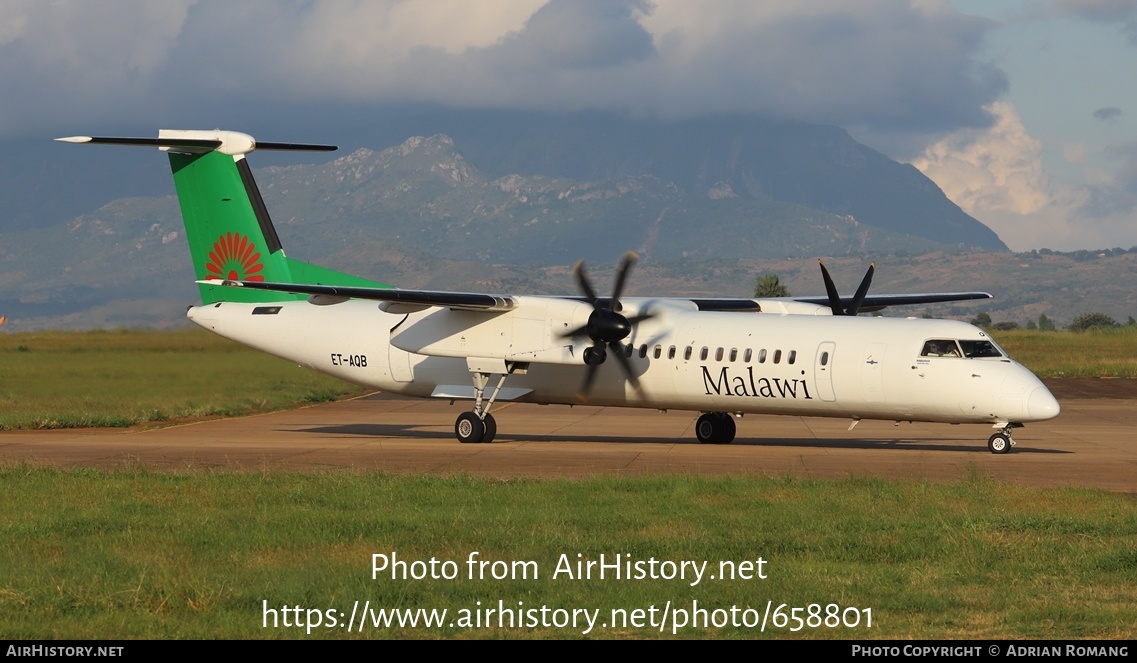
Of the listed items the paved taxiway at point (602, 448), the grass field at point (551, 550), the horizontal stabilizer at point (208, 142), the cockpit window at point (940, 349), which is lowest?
the grass field at point (551, 550)

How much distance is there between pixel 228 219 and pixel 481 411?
7818 millimetres

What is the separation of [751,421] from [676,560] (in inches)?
904

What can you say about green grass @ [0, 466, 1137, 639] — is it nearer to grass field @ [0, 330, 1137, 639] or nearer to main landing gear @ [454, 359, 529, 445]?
grass field @ [0, 330, 1137, 639]

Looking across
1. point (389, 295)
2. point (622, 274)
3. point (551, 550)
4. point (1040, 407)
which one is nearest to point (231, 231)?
point (389, 295)

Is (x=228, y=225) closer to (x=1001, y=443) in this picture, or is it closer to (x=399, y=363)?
(x=399, y=363)

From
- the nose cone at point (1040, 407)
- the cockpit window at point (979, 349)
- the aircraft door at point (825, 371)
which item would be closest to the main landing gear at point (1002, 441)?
the nose cone at point (1040, 407)

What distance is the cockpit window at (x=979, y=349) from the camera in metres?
25.4

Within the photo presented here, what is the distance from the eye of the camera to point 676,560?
14.0m

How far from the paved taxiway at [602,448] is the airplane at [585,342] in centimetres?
96

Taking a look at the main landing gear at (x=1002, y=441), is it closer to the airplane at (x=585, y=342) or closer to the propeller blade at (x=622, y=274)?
the airplane at (x=585, y=342)

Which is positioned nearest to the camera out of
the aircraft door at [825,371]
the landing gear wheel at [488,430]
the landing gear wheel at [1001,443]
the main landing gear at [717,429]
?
the landing gear wheel at [1001,443]

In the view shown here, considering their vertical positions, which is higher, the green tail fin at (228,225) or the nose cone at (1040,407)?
the green tail fin at (228,225)

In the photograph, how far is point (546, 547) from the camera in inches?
581

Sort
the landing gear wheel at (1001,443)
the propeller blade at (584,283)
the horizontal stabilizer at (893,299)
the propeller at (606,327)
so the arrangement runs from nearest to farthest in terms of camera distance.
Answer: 1. the landing gear wheel at (1001,443)
2. the propeller at (606,327)
3. the propeller blade at (584,283)
4. the horizontal stabilizer at (893,299)
